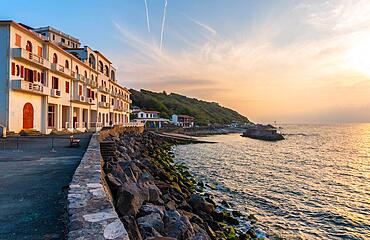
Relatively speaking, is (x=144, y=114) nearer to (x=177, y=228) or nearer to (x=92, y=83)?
(x=92, y=83)

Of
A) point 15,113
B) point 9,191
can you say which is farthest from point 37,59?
point 9,191

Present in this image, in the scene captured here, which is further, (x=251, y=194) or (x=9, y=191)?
(x=251, y=194)

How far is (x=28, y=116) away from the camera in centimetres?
2627

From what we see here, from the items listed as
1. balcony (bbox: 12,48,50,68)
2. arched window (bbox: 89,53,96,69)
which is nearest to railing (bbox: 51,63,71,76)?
balcony (bbox: 12,48,50,68)

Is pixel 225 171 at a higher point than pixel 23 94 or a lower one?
lower

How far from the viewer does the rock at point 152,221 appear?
21.1 feet

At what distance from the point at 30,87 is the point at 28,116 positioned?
286 centimetres

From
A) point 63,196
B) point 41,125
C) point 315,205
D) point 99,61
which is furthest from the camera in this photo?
point 99,61

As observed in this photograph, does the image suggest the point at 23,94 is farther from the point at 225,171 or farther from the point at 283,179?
the point at 283,179

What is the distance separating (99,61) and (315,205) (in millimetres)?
40100

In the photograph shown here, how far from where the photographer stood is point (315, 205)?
1570 centimetres

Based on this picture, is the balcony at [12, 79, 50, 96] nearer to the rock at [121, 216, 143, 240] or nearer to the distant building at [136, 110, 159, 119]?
the rock at [121, 216, 143, 240]

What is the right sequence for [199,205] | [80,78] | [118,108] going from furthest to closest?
[118,108] → [80,78] → [199,205]

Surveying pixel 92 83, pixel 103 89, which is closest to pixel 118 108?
pixel 103 89
